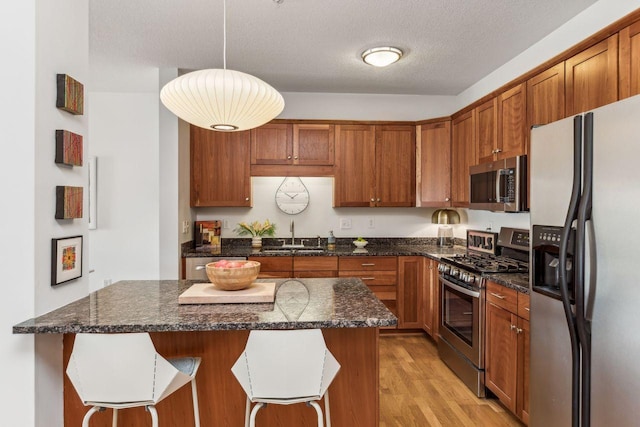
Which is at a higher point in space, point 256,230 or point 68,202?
point 68,202

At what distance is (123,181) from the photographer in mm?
4383

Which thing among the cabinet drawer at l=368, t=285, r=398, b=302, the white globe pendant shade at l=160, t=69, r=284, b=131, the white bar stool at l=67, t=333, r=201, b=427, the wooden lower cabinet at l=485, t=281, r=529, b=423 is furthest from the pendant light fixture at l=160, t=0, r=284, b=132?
the cabinet drawer at l=368, t=285, r=398, b=302

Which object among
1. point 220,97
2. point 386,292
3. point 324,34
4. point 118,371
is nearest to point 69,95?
point 220,97

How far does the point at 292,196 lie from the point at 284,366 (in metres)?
3.16

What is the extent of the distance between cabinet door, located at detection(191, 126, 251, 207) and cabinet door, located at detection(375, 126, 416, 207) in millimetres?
1446

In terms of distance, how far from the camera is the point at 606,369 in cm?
147

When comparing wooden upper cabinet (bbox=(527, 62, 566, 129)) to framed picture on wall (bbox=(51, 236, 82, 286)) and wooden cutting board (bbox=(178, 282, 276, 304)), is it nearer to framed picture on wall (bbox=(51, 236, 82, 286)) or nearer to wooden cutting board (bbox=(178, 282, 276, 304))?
wooden cutting board (bbox=(178, 282, 276, 304))

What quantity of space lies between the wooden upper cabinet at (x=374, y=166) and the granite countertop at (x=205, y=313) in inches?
88.2

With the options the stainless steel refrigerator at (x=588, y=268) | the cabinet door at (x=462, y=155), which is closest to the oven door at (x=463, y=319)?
the stainless steel refrigerator at (x=588, y=268)

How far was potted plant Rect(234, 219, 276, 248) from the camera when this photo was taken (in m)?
4.30

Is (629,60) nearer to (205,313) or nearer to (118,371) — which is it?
(205,313)

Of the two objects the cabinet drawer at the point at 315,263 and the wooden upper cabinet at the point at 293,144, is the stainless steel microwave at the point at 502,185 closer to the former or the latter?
the cabinet drawer at the point at 315,263

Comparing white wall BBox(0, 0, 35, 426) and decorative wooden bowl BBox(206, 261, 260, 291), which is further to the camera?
decorative wooden bowl BBox(206, 261, 260, 291)

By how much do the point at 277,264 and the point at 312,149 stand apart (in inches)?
51.9
